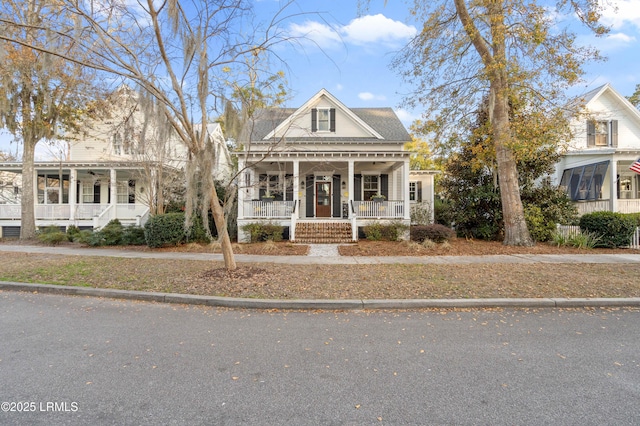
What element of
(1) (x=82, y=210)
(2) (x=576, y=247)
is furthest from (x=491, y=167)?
(1) (x=82, y=210)

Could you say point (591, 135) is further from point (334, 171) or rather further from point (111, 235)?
point (111, 235)

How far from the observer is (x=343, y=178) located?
1773 centimetres

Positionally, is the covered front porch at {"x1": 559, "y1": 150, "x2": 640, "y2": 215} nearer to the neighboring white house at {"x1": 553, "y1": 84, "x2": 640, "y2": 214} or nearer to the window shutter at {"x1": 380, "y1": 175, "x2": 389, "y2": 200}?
the neighboring white house at {"x1": 553, "y1": 84, "x2": 640, "y2": 214}

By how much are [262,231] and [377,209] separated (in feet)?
17.6

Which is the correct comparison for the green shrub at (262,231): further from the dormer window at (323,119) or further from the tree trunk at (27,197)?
the tree trunk at (27,197)

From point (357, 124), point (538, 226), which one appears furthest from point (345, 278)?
point (357, 124)

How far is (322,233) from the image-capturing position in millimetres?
14156

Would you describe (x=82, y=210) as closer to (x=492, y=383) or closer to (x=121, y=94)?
(x=121, y=94)

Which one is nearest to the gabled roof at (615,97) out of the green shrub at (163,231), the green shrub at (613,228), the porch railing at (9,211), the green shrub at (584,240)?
the green shrub at (613,228)

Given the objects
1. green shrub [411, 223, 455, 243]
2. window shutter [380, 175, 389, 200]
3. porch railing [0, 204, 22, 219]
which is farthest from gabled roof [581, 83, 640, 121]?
porch railing [0, 204, 22, 219]

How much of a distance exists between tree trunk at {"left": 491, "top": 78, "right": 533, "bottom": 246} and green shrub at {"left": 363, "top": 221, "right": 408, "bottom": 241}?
13.1ft

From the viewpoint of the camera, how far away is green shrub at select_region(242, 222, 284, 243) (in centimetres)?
1390

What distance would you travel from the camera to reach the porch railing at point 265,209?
14680 millimetres

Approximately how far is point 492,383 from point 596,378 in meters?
1.07
